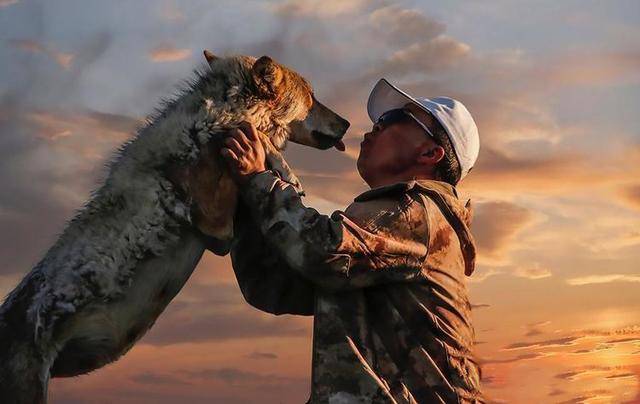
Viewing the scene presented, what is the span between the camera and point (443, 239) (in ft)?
13.8

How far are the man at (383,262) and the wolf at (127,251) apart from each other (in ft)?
0.74

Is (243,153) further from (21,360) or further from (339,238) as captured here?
(21,360)

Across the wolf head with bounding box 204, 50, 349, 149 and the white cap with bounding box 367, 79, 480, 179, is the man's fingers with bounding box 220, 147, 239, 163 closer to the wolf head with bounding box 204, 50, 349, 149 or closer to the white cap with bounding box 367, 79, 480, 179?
the wolf head with bounding box 204, 50, 349, 149

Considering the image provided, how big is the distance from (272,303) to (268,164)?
0.81 metres

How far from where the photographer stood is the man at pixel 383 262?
3801mm

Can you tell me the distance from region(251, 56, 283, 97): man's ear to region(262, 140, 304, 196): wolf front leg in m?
0.67

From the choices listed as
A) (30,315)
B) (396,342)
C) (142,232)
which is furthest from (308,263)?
(30,315)

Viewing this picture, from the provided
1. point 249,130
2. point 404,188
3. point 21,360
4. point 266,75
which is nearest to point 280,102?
point 266,75

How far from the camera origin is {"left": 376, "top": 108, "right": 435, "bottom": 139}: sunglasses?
4.47 metres

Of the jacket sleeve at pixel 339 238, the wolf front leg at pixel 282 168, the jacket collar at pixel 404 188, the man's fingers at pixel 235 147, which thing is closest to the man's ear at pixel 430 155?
the jacket collar at pixel 404 188

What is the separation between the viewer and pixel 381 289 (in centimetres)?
406

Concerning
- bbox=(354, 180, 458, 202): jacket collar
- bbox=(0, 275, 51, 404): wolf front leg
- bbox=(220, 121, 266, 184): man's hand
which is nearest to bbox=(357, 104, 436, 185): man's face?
bbox=(354, 180, 458, 202): jacket collar

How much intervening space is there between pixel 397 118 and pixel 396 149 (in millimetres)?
203

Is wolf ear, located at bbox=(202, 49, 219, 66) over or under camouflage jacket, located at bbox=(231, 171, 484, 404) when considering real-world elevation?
over
